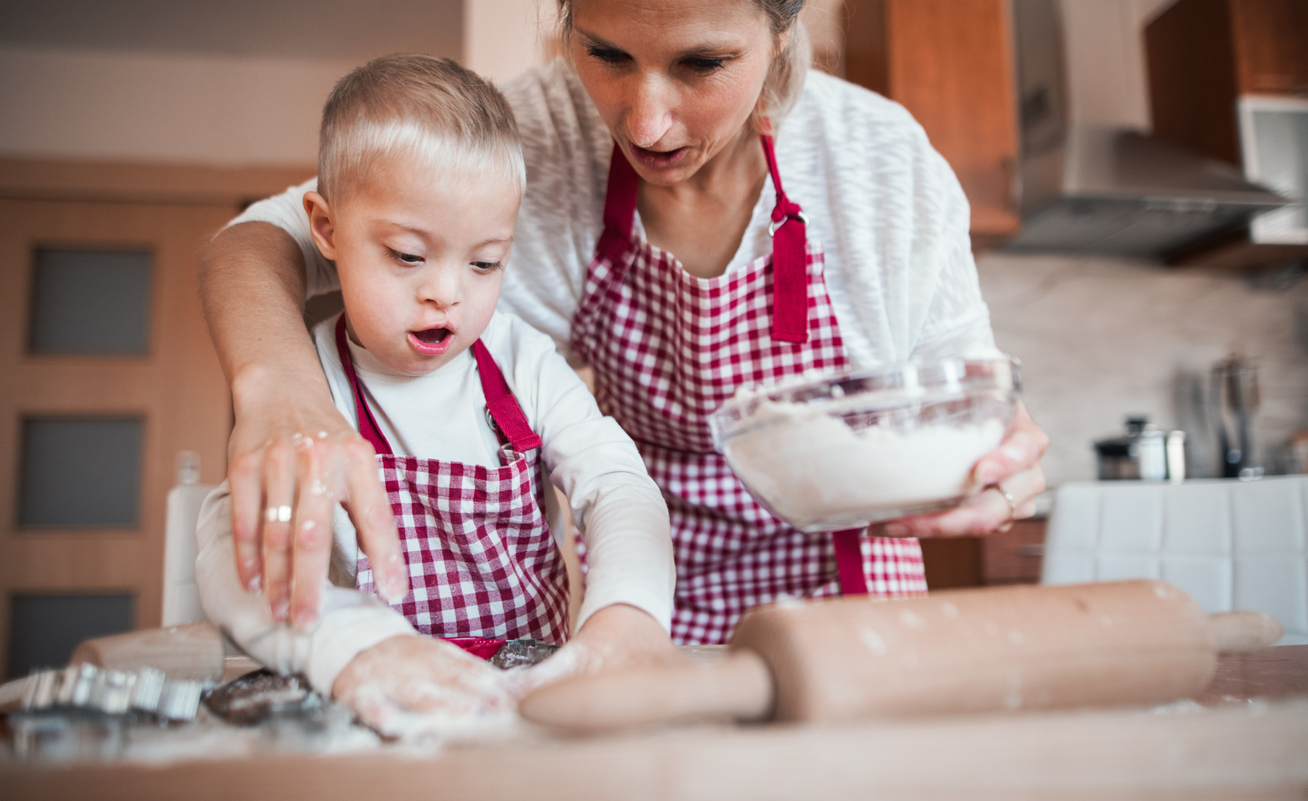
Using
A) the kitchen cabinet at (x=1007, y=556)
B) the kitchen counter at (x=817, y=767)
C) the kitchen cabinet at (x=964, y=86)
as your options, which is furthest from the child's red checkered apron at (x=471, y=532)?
the kitchen cabinet at (x=964, y=86)

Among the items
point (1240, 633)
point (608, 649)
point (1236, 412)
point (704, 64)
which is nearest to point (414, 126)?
point (704, 64)

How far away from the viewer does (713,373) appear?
940mm

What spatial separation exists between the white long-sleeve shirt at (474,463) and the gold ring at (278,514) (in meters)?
0.07

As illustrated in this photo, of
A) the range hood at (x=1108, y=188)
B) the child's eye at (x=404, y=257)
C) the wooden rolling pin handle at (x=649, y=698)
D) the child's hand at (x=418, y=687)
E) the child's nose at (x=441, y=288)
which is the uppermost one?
the range hood at (x=1108, y=188)

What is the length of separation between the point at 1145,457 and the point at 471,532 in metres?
2.42

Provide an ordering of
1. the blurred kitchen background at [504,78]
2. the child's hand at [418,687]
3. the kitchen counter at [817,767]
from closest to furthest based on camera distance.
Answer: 1. the kitchen counter at [817,767]
2. the child's hand at [418,687]
3. the blurred kitchen background at [504,78]

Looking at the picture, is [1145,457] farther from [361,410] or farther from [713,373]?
[361,410]

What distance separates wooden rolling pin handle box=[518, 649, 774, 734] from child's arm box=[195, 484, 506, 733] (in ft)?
0.33

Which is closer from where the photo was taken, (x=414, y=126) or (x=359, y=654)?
(x=359, y=654)

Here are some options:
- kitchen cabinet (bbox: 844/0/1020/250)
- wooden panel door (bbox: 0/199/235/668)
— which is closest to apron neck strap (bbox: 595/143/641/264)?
kitchen cabinet (bbox: 844/0/1020/250)

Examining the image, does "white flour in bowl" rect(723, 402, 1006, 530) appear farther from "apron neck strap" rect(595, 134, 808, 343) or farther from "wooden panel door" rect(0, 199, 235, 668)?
"wooden panel door" rect(0, 199, 235, 668)

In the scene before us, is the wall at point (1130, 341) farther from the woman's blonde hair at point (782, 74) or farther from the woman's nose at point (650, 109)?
the woman's nose at point (650, 109)

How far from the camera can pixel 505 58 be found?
2.59 meters

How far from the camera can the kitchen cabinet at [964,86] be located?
8.60 ft
